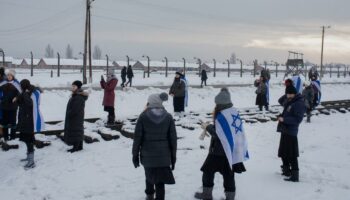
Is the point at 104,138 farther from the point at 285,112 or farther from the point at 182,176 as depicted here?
the point at 285,112

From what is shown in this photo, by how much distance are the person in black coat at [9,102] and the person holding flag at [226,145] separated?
19.6 ft

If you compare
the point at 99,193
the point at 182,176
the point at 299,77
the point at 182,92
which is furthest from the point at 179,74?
the point at 99,193

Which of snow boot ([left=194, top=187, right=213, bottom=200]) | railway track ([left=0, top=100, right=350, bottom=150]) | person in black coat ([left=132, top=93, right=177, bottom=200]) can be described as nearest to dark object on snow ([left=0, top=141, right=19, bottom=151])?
railway track ([left=0, top=100, right=350, bottom=150])

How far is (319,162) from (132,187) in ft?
15.2

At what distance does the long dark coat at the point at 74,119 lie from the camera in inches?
369

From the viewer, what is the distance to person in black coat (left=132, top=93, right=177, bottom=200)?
5.82 m

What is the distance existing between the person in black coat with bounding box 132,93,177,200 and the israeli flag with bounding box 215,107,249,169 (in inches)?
29.5

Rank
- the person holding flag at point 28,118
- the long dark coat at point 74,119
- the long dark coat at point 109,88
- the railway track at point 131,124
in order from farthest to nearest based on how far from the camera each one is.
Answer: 1. the long dark coat at point 109,88
2. the railway track at point 131,124
3. the long dark coat at point 74,119
4. the person holding flag at point 28,118

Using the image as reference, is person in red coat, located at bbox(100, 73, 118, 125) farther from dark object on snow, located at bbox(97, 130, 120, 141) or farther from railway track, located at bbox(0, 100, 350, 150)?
dark object on snow, located at bbox(97, 130, 120, 141)

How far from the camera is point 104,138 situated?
1070cm

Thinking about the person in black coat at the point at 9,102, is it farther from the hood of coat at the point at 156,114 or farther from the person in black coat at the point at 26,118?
the hood of coat at the point at 156,114

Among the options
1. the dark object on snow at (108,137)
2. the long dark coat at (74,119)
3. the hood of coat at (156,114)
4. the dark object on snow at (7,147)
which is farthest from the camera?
the dark object on snow at (108,137)

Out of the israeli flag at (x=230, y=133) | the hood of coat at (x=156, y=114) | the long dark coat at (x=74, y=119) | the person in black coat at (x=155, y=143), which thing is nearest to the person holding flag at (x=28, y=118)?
the long dark coat at (x=74, y=119)

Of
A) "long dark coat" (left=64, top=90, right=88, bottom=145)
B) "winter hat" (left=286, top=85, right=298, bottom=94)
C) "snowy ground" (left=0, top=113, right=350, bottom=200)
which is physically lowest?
"snowy ground" (left=0, top=113, right=350, bottom=200)
